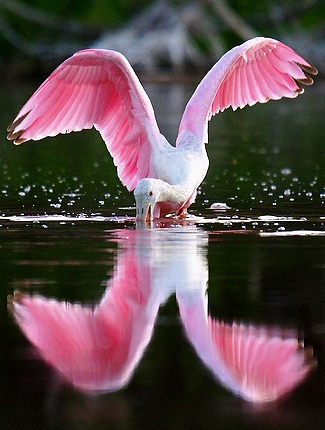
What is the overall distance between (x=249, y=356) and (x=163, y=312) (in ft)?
2.56

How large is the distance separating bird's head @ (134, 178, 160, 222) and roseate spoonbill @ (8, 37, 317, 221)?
0.24 meters

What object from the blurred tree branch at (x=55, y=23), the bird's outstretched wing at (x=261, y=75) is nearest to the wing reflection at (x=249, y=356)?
the bird's outstretched wing at (x=261, y=75)

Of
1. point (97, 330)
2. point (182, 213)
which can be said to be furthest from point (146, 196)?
point (97, 330)

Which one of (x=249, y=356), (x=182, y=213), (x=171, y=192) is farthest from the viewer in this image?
(x=182, y=213)

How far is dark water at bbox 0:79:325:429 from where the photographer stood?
414 centimetres

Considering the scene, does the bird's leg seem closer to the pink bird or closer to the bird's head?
the bird's head

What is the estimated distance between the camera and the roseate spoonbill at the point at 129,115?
9.05 m

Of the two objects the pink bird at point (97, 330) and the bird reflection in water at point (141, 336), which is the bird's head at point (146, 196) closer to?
the bird reflection in water at point (141, 336)

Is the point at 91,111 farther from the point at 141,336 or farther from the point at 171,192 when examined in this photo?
the point at 141,336

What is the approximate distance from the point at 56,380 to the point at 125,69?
16.5ft

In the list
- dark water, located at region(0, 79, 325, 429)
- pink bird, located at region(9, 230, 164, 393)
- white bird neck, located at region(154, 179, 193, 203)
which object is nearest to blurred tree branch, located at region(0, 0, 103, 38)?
dark water, located at region(0, 79, 325, 429)

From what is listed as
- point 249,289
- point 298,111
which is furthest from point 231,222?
point 298,111

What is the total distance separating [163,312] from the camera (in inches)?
215

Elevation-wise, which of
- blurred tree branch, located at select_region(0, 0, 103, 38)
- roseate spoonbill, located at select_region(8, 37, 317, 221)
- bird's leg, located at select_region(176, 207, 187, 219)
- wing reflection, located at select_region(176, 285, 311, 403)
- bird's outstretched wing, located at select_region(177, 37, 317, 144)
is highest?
blurred tree branch, located at select_region(0, 0, 103, 38)
